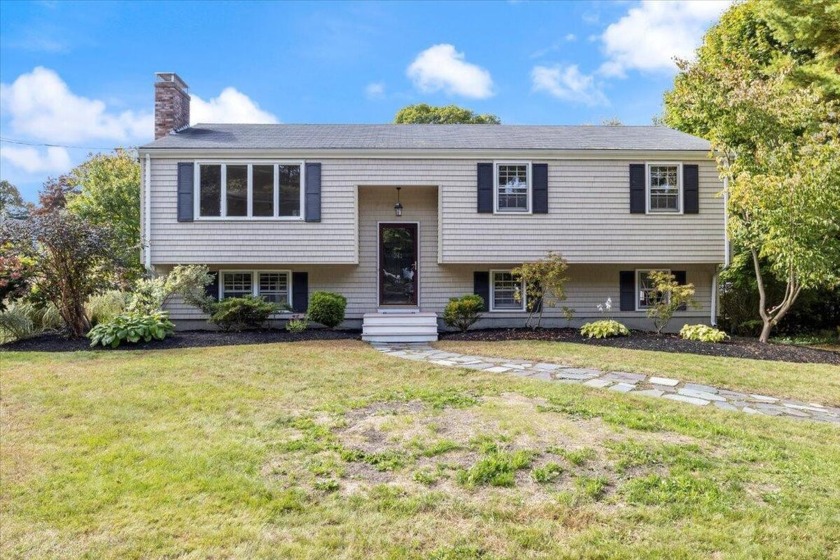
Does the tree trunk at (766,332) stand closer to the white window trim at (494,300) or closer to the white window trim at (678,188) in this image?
the white window trim at (678,188)

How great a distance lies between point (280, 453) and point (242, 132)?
10.6m

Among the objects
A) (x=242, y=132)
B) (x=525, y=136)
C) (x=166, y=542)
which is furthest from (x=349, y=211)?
(x=166, y=542)

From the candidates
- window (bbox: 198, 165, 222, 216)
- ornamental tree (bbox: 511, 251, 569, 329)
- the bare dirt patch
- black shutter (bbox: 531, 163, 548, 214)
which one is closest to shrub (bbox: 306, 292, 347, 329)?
window (bbox: 198, 165, 222, 216)

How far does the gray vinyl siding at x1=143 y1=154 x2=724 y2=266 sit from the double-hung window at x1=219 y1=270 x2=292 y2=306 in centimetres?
78

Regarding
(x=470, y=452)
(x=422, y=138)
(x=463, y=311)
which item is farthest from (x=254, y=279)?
(x=470, y=452)

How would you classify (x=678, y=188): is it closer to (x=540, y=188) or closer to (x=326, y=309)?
(x=540, y=188)

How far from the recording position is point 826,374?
7.01m

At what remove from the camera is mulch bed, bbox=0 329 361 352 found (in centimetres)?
851

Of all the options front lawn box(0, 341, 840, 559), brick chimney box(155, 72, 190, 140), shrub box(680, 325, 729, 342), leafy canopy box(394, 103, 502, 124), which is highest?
leafy canopy box(394, 103, 502, 124)

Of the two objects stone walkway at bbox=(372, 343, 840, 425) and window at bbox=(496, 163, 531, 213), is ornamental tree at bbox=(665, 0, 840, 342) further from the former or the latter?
stone walkway at bbox=(372, 343, 840, 425)

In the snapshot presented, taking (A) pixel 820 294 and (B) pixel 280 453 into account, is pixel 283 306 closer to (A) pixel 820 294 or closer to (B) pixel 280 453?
(B) pixel 280 453

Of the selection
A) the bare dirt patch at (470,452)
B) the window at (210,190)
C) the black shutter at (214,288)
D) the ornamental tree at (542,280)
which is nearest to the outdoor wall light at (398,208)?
the ornamental tree at (542,280)

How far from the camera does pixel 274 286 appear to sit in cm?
1189

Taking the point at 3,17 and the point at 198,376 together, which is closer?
the point at 198,376
